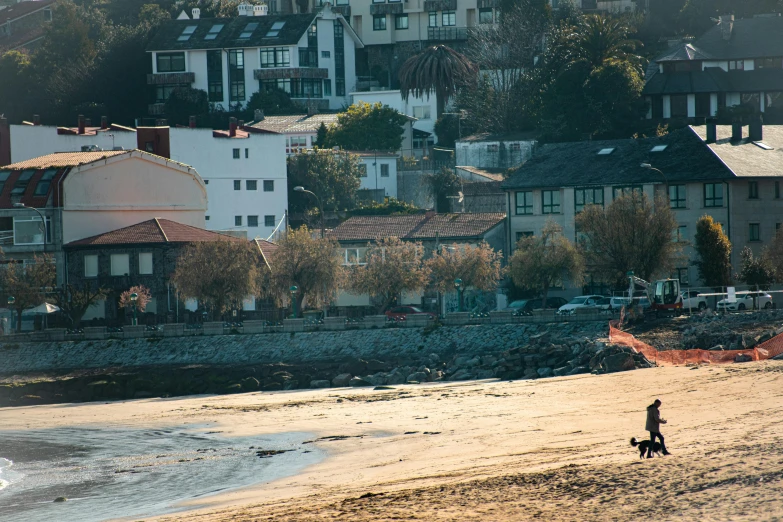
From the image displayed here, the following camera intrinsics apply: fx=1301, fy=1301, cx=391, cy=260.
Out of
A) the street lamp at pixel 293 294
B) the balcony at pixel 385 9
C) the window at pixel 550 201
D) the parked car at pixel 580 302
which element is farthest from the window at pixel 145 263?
the balcony at pixel 385 9

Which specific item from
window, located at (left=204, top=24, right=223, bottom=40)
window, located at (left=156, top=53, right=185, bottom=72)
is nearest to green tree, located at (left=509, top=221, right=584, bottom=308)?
window, located at (left=204, top=24, right=223, bottom=40)

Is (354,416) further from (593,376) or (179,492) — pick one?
(179,492)

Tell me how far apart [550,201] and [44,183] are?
28917 mm

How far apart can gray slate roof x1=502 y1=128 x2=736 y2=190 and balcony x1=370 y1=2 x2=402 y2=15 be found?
47507 mm

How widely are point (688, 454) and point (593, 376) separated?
19.1 meters

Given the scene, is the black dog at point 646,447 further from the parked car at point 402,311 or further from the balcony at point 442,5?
the balcony at point 442,5

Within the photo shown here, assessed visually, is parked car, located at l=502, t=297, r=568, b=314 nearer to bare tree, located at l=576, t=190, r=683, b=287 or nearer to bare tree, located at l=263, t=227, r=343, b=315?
bare tree, located at l=576, t=190, r=683, b=287

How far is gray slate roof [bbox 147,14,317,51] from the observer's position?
381ft

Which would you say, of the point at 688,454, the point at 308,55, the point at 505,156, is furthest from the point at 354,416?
the point at 308,55

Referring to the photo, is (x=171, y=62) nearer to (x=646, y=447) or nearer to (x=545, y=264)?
(x=545, y=264)

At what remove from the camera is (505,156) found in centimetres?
9519

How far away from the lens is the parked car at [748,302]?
189 ft

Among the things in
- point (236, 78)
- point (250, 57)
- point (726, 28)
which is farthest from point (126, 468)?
point (236, 78)

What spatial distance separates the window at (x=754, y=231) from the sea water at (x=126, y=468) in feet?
124
